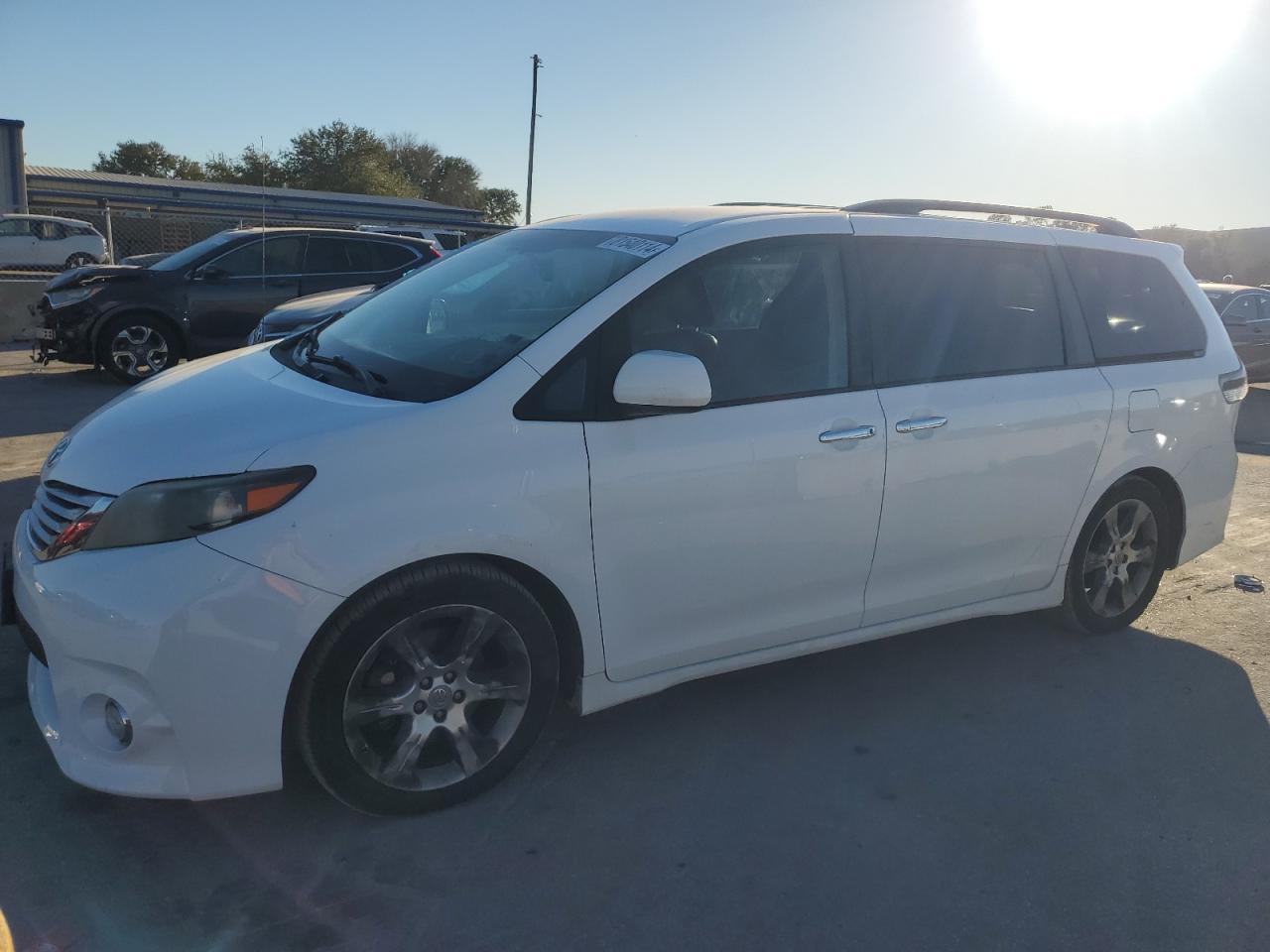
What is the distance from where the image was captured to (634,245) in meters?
3.68

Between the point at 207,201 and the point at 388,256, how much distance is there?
23810mm

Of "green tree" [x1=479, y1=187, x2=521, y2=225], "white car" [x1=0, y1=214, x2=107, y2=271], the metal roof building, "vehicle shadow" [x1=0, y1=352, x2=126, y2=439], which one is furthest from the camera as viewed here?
"green tree" [x1=479, y1=187, x2=521, y2=225]

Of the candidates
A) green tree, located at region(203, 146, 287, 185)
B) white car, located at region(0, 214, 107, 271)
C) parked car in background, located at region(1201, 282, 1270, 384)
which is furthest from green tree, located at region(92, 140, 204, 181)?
parked car in background, located at region(1201, 282, 1270, 384)

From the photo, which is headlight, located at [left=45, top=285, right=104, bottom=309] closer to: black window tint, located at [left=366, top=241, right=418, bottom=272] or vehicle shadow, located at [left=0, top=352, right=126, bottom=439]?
vehicle shadow, located at [left=0, top=352, right=126, bottom=439]

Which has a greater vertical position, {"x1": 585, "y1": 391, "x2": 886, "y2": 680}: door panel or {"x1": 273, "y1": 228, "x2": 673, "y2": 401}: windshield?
{"x1": 273, "y1": 228, "x2": 673, "y2": 401}: windshield

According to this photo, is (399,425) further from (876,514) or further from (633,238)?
(876,514)

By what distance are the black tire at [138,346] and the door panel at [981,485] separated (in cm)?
912

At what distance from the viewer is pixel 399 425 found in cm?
302

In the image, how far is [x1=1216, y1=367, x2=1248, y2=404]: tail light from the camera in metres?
4.98

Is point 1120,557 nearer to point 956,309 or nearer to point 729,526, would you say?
point 956,309

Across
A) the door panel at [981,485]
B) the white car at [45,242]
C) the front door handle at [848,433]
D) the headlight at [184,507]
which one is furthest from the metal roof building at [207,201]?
the headlight at [184,507]

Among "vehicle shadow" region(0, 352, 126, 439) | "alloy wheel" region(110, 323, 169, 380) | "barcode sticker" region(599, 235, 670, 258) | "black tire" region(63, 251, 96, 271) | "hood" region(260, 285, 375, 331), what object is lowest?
"vehicle shadow" region(0, 352, 126, 439)

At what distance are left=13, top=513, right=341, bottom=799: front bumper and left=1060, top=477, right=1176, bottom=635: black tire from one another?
3296mm

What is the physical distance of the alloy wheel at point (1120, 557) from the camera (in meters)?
4.75
